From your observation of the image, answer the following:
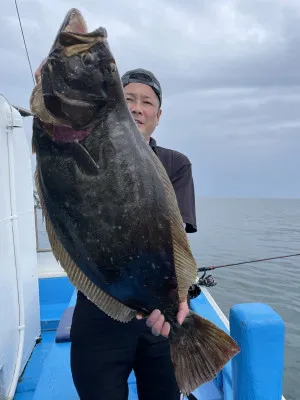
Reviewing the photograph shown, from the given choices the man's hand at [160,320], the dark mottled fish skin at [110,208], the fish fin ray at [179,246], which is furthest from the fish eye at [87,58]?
the man's hand at [160,320]

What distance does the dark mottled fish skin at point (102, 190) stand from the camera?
1646mm

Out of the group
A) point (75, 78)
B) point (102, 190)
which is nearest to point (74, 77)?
point (75, 78)

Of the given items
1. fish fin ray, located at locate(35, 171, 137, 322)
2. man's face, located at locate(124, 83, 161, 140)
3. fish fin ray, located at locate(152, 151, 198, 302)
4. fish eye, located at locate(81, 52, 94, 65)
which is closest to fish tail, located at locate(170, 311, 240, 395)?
fish fin ray, located at locate(152, 151, 198, 302)

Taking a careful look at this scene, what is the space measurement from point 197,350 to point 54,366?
9.07 feet

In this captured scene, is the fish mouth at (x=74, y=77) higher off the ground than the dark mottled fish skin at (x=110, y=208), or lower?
higher

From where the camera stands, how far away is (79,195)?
1.72m

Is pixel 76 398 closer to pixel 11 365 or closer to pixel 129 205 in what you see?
pixel 11 365

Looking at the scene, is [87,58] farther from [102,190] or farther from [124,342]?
[124,342]

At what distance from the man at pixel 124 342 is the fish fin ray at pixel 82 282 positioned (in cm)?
38

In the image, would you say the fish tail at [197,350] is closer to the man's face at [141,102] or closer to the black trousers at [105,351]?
the black trousers at [105,351]

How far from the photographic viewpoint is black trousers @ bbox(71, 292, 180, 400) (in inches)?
91.2

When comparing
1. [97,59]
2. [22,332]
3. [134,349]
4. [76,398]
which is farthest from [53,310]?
[97,59]

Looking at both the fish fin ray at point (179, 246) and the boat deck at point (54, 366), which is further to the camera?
the boat deck at point (54, 366)

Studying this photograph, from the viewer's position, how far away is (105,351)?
2324mm
